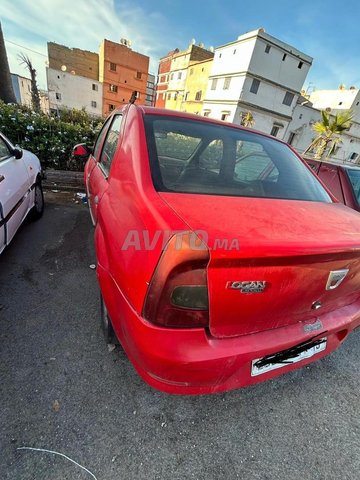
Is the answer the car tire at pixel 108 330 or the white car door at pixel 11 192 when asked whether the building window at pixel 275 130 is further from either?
the car tire at pixel 108 330

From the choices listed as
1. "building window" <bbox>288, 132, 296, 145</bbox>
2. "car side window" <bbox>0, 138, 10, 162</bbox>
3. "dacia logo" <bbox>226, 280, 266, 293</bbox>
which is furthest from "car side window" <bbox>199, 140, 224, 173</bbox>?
"building window" <bbox>288, 132, 296, 145</bbox>

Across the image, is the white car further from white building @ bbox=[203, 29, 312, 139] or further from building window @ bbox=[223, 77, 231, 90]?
building window @ bbox=[223, 77, 231, 90]

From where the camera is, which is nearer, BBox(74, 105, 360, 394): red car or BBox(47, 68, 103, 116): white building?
BBox(74, 105, 360, 394): red car

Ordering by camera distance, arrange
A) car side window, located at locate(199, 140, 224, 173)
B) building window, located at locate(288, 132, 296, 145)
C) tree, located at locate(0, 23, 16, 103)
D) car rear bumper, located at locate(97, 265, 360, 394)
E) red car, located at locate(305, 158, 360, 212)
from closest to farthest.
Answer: car rear bumper, located at locate(97, 265, 360, 394) → car side window, located at locate(199, 140, 224, 173) → red car, located at locate(305, 158, 360, 212) → tree, located at locate(0, 23, 16, 103) → building window, located at locate(288, 132, 296, 145)

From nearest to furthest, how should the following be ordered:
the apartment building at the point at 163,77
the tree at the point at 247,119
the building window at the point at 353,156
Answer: the tree at the point at 247,119 < the building window at the point at 353,156 < the apartment building at the point at 163,77

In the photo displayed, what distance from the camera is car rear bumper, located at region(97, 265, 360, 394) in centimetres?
107

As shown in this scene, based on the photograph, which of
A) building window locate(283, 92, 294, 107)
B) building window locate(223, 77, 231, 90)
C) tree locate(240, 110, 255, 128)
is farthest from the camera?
building window locate(283, 92, 294, 107)

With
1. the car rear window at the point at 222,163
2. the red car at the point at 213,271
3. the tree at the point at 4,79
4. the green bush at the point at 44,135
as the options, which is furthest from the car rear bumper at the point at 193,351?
the tree at the point at 4,79

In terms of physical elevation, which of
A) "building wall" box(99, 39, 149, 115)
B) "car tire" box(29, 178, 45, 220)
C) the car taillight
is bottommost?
"car tire" box(29, 178, 45, 220)

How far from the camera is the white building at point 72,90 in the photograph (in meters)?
33.8

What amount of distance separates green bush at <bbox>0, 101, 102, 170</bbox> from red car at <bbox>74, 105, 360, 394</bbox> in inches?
178

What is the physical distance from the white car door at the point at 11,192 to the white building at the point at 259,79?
26.4 metres

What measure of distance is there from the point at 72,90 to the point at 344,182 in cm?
4088

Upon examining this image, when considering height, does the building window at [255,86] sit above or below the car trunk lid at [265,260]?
above
